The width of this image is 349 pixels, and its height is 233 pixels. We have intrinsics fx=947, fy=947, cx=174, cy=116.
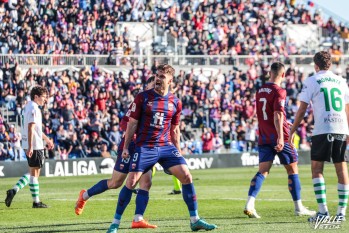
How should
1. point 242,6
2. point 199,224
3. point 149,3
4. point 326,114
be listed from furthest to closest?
point 242,6 → point 149,3 → point 326,114 → point 199,224

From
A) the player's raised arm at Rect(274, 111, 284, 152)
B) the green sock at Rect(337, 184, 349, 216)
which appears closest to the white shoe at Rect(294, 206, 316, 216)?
the player's raised arm at Rect(274, 111, 284, 152)

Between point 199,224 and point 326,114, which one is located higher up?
point 326,114

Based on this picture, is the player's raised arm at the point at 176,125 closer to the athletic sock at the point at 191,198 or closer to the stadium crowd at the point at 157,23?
the athletic sock at the point at 191,198

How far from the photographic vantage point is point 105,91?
3744cm

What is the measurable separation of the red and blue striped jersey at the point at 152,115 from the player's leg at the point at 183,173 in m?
0.16

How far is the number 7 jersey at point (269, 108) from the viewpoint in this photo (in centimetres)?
1509

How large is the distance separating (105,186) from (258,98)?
2.98 meters

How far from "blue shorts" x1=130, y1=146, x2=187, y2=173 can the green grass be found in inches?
40.4

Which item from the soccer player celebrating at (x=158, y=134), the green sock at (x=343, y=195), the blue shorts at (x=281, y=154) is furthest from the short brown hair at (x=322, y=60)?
the soccer player celebrating at (x=158, y=134)

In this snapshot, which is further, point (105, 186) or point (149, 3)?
point (149, 3)

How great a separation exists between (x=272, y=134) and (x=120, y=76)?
24465 mm

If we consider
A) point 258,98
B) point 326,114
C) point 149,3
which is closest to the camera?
point 326,114

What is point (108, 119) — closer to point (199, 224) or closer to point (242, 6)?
point (242, 6)

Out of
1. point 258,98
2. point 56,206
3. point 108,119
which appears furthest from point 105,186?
point 108,119
